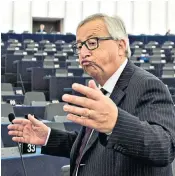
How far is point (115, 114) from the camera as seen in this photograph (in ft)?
4.31

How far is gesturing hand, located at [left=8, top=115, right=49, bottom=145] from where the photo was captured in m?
1.91

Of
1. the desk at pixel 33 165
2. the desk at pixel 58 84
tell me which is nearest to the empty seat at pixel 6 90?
the desk at pixel 58 84

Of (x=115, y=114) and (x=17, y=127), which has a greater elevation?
(x=115, y=114)

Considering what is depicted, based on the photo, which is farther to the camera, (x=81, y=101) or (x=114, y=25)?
(x=114, y=25)

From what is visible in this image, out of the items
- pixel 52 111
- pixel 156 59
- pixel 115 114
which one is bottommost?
pixel 52 111

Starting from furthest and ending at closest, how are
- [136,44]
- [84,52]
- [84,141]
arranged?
[136,44] → [84,141] → [84,52]

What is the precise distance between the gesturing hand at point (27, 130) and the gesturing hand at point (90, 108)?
0.67m

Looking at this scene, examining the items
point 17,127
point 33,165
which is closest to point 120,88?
point 17,127

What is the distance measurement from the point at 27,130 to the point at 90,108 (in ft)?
2.43

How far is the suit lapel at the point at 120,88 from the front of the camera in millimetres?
1636

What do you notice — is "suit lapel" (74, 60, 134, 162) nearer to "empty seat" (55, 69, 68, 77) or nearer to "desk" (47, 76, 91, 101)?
"desk" (47, 76, 91, 101)

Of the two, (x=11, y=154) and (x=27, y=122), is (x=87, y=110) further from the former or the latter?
(x=11, y=154)

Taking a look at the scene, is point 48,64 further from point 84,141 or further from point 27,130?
point 84,141

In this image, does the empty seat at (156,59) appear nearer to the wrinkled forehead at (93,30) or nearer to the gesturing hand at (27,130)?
the gesturing hand at (27,130)
